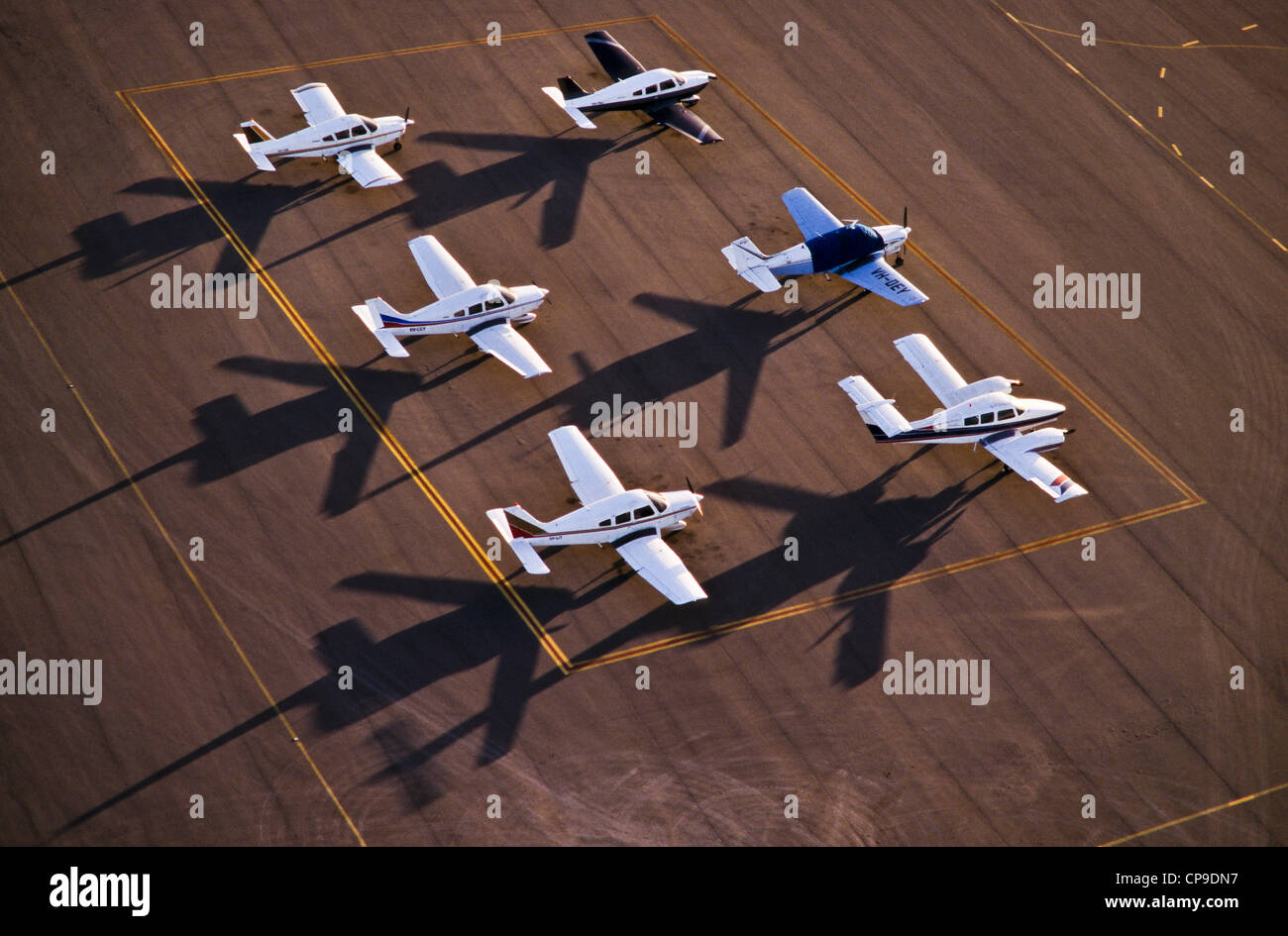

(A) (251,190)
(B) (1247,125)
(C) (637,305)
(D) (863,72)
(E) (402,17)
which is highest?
(E) (402,17)

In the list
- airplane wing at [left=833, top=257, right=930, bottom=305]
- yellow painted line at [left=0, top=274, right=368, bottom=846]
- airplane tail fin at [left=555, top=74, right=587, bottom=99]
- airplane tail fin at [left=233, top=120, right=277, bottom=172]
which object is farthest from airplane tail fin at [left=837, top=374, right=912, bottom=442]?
airplane tail fin at [left=233, top=120, right=277, bottom=172]

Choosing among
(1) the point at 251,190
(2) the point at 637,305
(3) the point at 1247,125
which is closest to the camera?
(2) the point at 637,305

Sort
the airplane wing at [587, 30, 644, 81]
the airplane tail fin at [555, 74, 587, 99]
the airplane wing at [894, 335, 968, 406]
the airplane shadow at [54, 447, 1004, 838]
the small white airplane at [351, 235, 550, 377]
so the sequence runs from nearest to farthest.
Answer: the airplane shadow at [54, 447, 1004, 838] → the airplane wing at [894, 335, 968, 406] → the small white airplane at [351, 235, 550, 377] → the airplane tail fin at [555, 74, 587, 99] → the airplane wing at [587, 30, 644, 81]

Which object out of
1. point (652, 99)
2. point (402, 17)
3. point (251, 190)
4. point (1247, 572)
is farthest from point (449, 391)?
point (1247, 572)

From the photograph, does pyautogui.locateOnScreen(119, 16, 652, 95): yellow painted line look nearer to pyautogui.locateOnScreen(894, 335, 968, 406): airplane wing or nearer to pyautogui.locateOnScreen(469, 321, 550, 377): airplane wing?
pyautogui.locateOnScreen(469, 321, 550, 377): airplane wing

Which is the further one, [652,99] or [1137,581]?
[652,99]

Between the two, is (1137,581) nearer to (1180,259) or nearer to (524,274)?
(1180,259)
